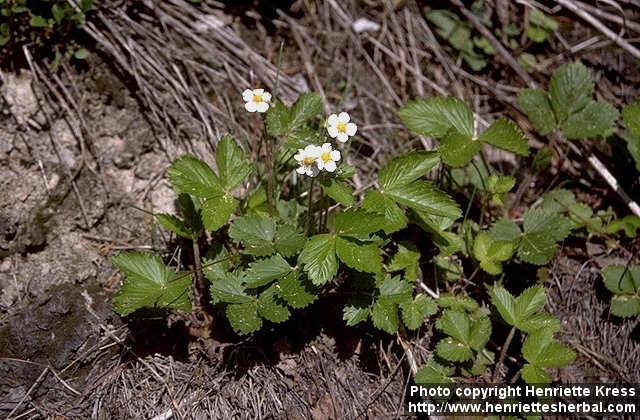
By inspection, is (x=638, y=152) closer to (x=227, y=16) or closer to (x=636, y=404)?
(x=636, y=404)

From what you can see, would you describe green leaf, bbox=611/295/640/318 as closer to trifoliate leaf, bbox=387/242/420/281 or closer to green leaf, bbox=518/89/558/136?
green leaf, bbox=518/89/558/136

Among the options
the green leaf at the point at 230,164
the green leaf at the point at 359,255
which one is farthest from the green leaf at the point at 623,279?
the green leaf at the point at 230,164

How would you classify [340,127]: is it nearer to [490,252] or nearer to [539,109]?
[490,252]

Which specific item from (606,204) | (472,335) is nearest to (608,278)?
(606,204)

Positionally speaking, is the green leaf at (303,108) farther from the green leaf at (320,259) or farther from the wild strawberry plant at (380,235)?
the green leaf at (320,259)

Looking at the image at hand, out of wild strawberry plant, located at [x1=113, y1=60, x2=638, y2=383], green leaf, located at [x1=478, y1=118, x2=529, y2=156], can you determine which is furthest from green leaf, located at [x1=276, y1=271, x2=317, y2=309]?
green leaf, located at [x1=478, y1=118, x2=529, y2=156]

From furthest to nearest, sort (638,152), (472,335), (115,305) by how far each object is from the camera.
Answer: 1. (638,152)
2. (472,335)
3. (115,305)

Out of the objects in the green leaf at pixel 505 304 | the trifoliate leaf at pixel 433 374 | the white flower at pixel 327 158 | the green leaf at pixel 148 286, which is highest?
the white flower at pixel 327 158
